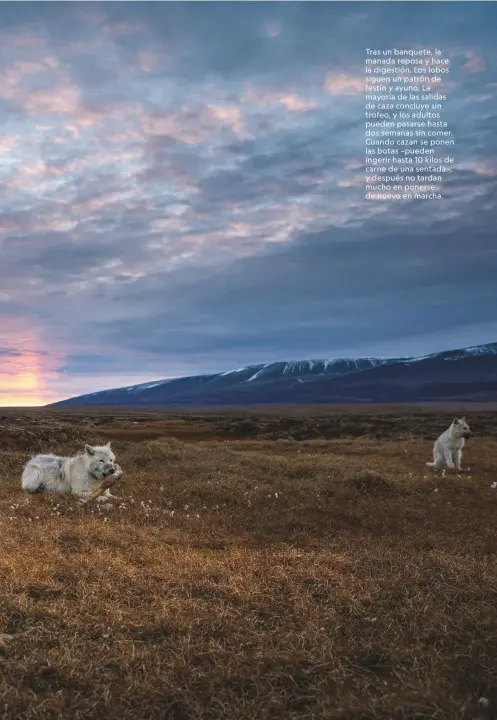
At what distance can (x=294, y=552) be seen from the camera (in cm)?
937

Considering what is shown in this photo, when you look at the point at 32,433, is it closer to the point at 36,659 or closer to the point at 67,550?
the point at 67,550

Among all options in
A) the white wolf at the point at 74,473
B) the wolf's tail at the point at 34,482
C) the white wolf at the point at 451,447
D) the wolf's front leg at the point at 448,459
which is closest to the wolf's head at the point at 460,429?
the white wolf at the point at 451,447

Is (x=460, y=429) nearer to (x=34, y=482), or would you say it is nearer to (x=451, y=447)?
(x=451, y=447)

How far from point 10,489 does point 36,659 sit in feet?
34.8

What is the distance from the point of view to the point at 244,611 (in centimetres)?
→ 666

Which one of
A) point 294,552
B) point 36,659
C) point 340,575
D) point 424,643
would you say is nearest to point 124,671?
point 36,659

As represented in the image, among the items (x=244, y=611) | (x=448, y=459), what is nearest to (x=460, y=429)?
(x=448, y=459)

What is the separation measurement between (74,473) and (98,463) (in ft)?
3.14

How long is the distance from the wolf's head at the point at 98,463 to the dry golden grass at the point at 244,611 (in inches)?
40.6

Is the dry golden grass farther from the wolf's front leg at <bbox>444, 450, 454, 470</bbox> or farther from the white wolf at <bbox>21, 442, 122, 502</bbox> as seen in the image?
the wolf's front leg at <bbox>444, 450, 454, 470</bbox>

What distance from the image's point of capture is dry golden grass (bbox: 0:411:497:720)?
15.7ft

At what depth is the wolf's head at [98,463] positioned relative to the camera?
1377 centimetres

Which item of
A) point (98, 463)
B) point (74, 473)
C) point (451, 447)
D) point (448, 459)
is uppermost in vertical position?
point (98, 463)

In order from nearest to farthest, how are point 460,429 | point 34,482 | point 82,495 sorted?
point 82,495
point 34,482
point 460,429
